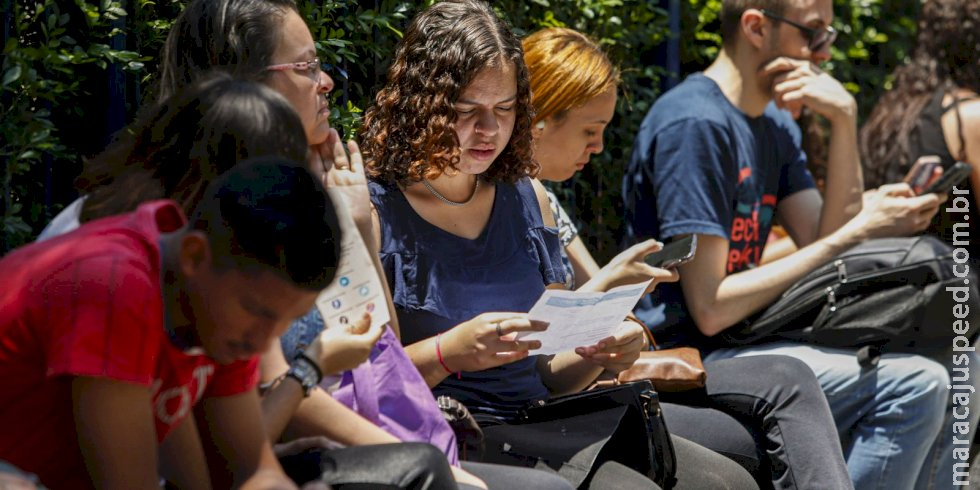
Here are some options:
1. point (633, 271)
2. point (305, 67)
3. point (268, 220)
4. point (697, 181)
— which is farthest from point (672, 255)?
point (268, 220)

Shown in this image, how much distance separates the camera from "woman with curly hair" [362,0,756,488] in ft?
10.4

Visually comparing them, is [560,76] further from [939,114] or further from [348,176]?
[939,114]

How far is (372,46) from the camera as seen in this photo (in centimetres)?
367

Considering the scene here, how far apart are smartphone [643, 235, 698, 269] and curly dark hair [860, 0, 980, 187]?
1685 mm

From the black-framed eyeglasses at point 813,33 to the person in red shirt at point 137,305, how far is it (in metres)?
3.01

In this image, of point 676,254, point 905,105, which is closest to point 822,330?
point 676,254

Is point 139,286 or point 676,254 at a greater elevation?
point 139,286

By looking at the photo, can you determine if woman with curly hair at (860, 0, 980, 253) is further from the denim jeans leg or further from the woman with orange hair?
the woman with orange hair

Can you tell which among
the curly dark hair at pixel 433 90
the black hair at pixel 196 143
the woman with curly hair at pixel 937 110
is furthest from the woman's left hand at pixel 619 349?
the woman with curly hair at pixel 937 110

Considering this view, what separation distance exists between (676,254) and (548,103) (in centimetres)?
64

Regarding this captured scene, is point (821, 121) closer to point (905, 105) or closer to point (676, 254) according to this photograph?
point (905, 105)

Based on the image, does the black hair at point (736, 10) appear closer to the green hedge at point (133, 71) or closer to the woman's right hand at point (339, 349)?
the green hedge at point (133, 71)

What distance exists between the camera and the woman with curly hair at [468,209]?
3184 millimetres

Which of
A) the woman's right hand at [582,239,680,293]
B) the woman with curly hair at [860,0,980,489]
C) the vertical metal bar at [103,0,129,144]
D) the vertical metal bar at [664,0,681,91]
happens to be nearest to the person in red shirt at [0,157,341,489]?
the vertical metal bar at [103,0,129,144]
